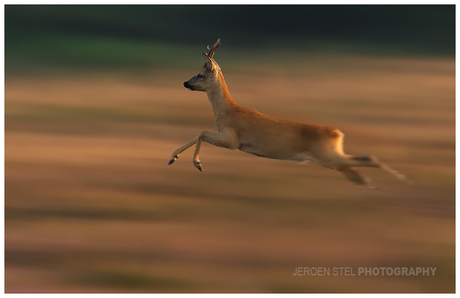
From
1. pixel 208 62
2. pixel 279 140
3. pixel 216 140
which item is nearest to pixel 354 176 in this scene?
pixel 279 140

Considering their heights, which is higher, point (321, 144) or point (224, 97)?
point (224, 97)

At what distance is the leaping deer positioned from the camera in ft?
31.2

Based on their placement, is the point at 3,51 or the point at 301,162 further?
the point at 3,51

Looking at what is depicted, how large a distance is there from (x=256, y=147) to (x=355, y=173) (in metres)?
1.95

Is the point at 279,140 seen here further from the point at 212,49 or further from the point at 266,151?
the point at 212,49

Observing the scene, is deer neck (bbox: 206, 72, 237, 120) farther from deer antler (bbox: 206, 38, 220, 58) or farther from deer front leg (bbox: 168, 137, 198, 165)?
deer front leg (bbox: 168, 137, 198, 165)

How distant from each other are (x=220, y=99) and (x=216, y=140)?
85 cm

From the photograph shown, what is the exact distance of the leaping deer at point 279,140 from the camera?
9.52m

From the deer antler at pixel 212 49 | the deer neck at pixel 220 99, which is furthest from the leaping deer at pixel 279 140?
the deer neck at pixel 220 99

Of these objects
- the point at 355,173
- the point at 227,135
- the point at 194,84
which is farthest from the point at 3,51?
the point at 355,173

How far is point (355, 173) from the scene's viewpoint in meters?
9.87

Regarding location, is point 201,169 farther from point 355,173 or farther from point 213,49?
point 355,173

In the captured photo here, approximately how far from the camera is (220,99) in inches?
392

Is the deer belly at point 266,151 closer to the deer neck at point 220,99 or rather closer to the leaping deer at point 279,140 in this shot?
the leaping deer at point 279,140
